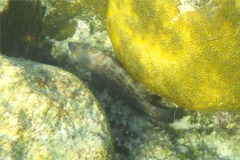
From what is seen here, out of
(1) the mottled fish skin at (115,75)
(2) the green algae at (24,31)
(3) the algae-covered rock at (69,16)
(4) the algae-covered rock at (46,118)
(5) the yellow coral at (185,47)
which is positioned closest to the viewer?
(4) the algae-covered rock at (46,118)

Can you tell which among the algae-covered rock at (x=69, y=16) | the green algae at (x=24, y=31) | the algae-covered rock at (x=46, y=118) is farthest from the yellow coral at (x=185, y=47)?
the green algae at (x=24, y=31)

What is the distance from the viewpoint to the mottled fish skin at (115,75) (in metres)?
3.58

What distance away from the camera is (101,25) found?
4.16m

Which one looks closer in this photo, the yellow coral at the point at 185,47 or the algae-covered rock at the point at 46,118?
the algae-covered rock at the point at 46,118

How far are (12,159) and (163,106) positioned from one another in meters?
2.19

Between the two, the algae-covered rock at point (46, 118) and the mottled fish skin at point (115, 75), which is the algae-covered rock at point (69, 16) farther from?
the algae-covered rock at point (46, 118)

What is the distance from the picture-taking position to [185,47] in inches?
106

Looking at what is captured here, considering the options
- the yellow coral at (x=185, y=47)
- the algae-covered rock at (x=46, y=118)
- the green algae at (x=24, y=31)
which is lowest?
the algae-covered rock at (x=46, y=118)

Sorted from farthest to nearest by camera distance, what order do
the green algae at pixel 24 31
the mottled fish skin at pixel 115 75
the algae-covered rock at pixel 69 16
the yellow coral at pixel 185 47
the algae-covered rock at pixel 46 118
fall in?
the algae-covered rock at pixel 69 16
the green algae at pixel 24 31
the mottled fish skin at pixel 115 75
the yellow coral at pixel 185 47
the algae-covered rock at pixel 46 118

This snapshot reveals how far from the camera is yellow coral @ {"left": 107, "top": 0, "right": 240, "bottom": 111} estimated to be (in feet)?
8.26

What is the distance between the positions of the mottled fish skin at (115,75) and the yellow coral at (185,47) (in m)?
0.46

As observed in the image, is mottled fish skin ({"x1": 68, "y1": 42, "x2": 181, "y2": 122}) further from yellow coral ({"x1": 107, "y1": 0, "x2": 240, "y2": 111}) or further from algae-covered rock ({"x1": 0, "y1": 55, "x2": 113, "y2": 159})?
algae-covered rock ({"x1": 0, "y1": 55, "x2": 113, "y2": 159})

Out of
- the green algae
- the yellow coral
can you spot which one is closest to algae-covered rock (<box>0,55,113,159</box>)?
the yellow coral

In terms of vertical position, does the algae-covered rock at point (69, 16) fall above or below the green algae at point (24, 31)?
above
